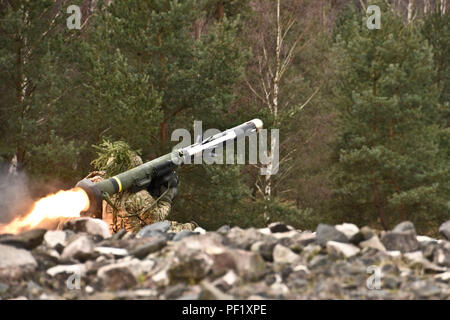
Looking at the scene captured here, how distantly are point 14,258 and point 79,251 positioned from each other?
0.76 metres

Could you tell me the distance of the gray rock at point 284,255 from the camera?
852 centimetres

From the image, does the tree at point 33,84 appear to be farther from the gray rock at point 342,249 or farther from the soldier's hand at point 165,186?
the gray rock at point 342,249

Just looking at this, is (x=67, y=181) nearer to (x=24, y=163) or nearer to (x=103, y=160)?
(x=24, y=163)

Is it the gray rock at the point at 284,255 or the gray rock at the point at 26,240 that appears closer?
the gray rock at the point at 284,255

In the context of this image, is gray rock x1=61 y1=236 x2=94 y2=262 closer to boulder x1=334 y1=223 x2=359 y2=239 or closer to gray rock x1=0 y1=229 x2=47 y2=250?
gray rock x1=0 y1=229 x2=47 y2=250

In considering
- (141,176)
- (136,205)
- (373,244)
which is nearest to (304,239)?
(373,244)

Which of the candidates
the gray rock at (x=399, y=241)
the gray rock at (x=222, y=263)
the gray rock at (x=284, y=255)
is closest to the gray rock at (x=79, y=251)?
the gray rock at (x=222, y=263)

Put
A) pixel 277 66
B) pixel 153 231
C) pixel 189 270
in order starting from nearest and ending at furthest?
pixel 189 270 < pixel 153 231 < pixel 277 66

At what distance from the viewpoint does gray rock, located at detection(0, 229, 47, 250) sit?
29.4 ft

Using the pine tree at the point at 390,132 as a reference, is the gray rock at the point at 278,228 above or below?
below

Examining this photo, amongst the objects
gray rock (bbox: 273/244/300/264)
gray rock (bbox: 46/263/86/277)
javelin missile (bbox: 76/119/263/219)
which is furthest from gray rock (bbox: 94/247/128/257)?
javelin missile (bbox: 76/119/263/219)

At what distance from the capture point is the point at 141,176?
1512 cm

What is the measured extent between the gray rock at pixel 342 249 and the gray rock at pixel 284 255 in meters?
0.43

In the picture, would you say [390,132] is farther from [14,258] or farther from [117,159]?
[14,258]
